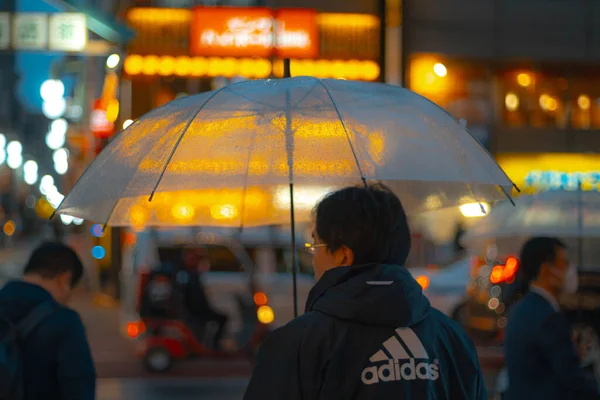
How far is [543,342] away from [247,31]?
18.3 metres

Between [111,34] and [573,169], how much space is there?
47.0 feet

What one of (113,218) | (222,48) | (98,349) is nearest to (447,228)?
(222,48)

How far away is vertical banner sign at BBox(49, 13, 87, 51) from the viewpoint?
1395cm

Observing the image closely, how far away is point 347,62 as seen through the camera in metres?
22.3

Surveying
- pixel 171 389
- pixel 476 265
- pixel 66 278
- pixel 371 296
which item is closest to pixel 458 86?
pixel 476 265

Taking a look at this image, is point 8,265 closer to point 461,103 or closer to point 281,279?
point 461,103

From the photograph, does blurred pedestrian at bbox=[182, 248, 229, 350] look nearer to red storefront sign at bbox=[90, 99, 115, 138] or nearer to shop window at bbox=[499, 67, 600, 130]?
red storefront sign at bbox=[90, 99, 115, 138]

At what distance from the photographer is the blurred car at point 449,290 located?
14898 millimetres

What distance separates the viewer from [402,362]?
2.28 m

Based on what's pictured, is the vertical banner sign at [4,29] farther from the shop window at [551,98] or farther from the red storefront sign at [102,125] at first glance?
the shop window at [551,98]

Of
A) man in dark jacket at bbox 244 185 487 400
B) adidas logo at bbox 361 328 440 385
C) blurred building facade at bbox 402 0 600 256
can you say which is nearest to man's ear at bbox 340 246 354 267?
man in dark jacket at bbox 244 185 487 400

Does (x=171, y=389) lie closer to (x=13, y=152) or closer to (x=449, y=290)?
(x=449, y=290)

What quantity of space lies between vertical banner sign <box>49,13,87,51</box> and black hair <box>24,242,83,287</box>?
10.6 m

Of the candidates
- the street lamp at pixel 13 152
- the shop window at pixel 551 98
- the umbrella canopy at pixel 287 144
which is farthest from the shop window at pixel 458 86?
the street lamp at pixel 13 152
